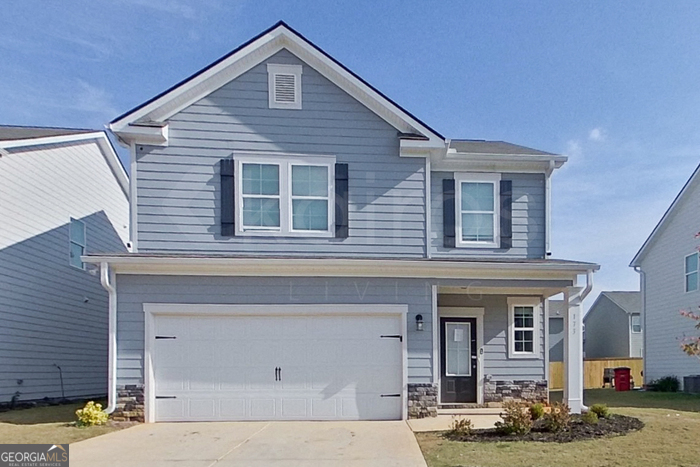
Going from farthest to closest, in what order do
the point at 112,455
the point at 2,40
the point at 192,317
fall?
the point at 2,40
the point at 192,317
the point at 112,455

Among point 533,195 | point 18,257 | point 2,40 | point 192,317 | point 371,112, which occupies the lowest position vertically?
point 192,317

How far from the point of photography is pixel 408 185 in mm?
10398

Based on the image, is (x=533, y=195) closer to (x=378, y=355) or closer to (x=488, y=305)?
(x=488, y=305)

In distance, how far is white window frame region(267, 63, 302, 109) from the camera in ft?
33.8

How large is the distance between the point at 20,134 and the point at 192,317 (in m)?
7.21

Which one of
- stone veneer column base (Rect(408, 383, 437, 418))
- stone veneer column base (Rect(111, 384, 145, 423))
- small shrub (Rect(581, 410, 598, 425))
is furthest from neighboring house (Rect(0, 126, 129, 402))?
small shrub (Rect(581, 410, 598, 425))

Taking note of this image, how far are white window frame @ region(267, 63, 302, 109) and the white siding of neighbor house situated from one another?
1203cm

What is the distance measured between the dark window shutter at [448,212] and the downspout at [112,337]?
21.5ft

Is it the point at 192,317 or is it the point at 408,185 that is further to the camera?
the point at 408,185

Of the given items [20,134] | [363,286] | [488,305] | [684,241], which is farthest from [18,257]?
[684,241]

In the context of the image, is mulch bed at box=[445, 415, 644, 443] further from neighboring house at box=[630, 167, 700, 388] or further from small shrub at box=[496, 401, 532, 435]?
neighboring house at box=[630, 167, 700, 388]

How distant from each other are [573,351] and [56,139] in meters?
12.5

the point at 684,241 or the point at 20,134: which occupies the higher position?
the point at 20,134

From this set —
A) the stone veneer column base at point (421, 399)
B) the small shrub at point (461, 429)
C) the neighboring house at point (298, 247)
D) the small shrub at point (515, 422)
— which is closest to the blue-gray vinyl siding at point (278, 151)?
the neighboring house at point (298, 247)
